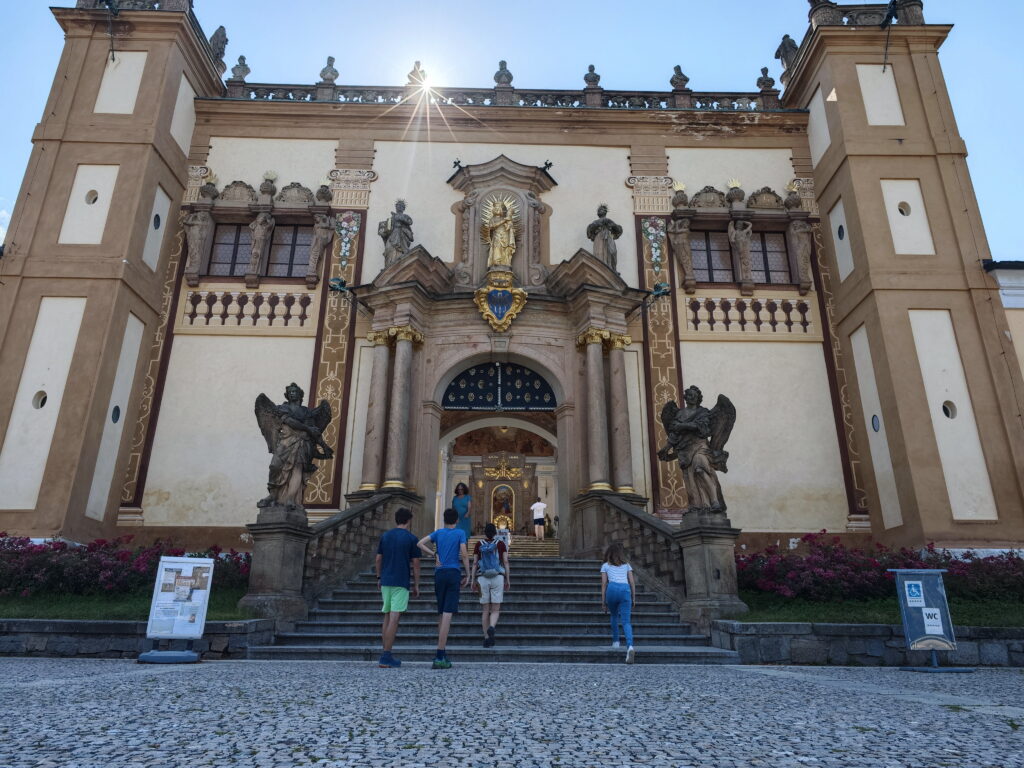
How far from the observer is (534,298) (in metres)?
15.0

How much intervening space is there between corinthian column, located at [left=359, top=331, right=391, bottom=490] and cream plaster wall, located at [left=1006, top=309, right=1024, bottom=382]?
41.3 feet

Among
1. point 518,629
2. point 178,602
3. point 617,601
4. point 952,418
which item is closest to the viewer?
point 178,602

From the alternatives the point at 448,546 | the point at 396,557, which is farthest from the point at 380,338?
the point at 396,557

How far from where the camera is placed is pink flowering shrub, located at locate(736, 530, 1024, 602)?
33.1ft

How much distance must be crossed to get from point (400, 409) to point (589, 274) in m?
4.92

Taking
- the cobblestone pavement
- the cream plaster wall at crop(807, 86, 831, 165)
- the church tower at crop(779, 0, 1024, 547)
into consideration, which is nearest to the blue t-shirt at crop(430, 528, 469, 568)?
the cobblestone pavement

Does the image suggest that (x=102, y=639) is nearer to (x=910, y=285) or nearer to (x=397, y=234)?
(x=397, y=234)

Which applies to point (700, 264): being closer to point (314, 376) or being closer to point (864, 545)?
point (864, 545)

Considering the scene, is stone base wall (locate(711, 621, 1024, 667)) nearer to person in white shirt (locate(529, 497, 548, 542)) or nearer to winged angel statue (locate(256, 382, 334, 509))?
winged angel statue (locate(256, 382, 334, 509))

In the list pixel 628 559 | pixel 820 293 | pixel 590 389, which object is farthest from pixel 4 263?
pixel 820 293

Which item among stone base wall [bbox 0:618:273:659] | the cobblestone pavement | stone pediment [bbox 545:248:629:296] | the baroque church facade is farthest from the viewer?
stone pediment [bbox 545:248:629:296]

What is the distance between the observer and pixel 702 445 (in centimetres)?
1016

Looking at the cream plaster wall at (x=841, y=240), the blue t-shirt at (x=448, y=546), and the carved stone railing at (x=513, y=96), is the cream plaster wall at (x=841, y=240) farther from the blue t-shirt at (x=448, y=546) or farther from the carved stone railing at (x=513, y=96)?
the blue t-shirt at (x=448, y=546)

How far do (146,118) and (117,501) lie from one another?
820cm
